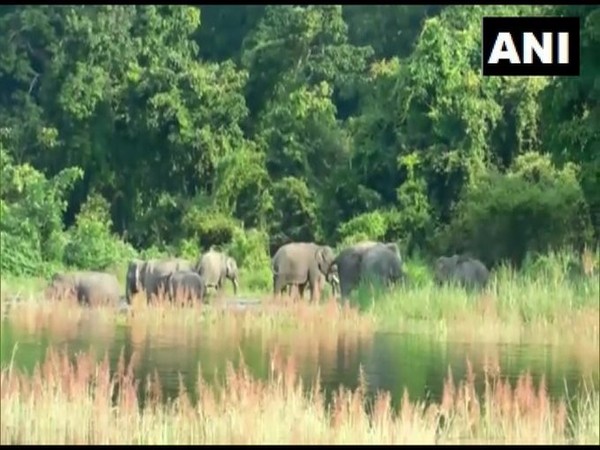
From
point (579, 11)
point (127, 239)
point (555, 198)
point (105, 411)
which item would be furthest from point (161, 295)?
point (579, 11)

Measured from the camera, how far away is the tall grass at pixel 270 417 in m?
10.6

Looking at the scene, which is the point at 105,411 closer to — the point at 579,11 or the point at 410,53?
the point at 410,53

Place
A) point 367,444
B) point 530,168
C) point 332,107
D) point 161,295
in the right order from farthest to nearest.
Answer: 1. point 530,168
2. point 332,107
3. point 161,295
4. point 367,444

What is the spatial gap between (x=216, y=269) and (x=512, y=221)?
2158 mm

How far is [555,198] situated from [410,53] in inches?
59.8

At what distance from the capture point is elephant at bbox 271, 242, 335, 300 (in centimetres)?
1262

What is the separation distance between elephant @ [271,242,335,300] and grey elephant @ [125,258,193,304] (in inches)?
26.6

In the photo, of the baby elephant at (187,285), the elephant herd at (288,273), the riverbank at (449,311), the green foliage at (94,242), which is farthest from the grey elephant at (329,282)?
the green foliage at (94,242)

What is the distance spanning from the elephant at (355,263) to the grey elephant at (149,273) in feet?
3.38

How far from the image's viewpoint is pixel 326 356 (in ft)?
38.5

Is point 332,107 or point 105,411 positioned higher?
point 332,107

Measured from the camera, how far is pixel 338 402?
1088 centimetres

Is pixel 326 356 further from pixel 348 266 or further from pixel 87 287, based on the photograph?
pixel 87 287

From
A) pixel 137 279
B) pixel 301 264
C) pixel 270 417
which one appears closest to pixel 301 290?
pixel 301 264
